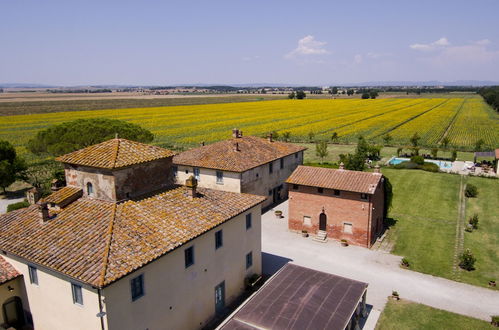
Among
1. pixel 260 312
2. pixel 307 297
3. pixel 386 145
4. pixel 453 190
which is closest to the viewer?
pixel 260 312

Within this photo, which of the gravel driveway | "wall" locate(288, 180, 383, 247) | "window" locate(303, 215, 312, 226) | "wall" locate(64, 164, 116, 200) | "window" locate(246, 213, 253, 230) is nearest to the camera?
"wall" locate(64, 164, 116, 200)

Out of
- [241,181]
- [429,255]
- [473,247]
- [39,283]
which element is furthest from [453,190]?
[39,283]

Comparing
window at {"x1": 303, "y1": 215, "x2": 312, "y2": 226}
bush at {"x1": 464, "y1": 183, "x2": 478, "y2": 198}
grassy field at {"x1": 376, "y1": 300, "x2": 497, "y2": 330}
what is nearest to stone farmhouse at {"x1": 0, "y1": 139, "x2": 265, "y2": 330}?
grassy field at {"x1": 376, "y1": 300, "x2": 497, "y2": 330}

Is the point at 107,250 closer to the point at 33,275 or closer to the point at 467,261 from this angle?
the point at 33,275

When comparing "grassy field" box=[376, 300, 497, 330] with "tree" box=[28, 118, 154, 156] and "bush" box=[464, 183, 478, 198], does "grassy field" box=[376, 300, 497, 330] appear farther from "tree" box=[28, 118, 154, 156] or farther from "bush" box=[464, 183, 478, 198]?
"tree" box=[28, 118, 154, 156]

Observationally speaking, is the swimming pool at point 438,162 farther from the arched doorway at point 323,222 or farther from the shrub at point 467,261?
the shrub at point 467,261

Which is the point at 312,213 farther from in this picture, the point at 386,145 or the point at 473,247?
the point at 386,145
